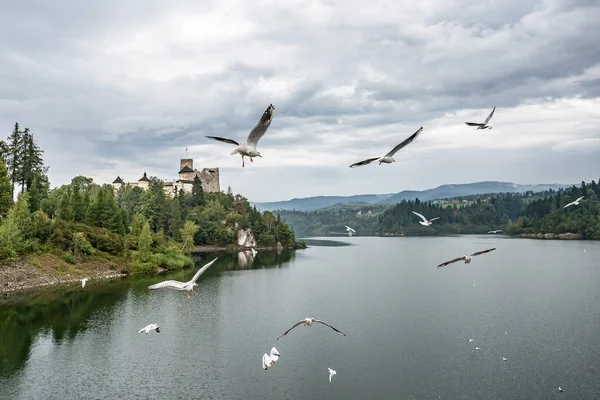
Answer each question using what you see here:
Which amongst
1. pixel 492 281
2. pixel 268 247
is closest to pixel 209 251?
pixel 268 247

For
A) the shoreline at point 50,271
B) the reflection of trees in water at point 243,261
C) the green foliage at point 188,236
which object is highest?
the green foliage at point 188,236

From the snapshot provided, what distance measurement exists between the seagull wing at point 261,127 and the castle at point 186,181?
113492mm

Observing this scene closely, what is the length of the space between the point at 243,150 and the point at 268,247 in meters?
103

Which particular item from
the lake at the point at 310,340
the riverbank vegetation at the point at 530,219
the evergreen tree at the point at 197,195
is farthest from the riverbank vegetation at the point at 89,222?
the riverbank vegetation at the point at 530,219

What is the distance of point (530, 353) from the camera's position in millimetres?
28172

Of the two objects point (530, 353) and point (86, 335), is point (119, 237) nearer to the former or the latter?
point (86, 335)

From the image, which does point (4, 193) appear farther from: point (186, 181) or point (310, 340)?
point (186, 181)

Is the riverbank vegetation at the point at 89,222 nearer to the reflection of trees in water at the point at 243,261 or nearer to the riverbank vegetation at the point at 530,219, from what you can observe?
the reflection of trees in water at the point at 243,261

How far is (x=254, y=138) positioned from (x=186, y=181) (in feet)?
387

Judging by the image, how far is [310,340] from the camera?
32.1 meters

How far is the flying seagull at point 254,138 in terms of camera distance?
25.9 feet

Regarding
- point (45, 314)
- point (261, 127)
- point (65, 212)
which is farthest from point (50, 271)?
point (261, 127)

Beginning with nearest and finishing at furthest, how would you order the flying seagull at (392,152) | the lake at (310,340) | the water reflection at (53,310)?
1. the flying seagull at (392,152)
2. the lake at (310,340)
3. the water reflection at (53,310)

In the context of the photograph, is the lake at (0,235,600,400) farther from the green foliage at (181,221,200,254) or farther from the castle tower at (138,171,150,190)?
the castle tower at (138,171,150,190)
